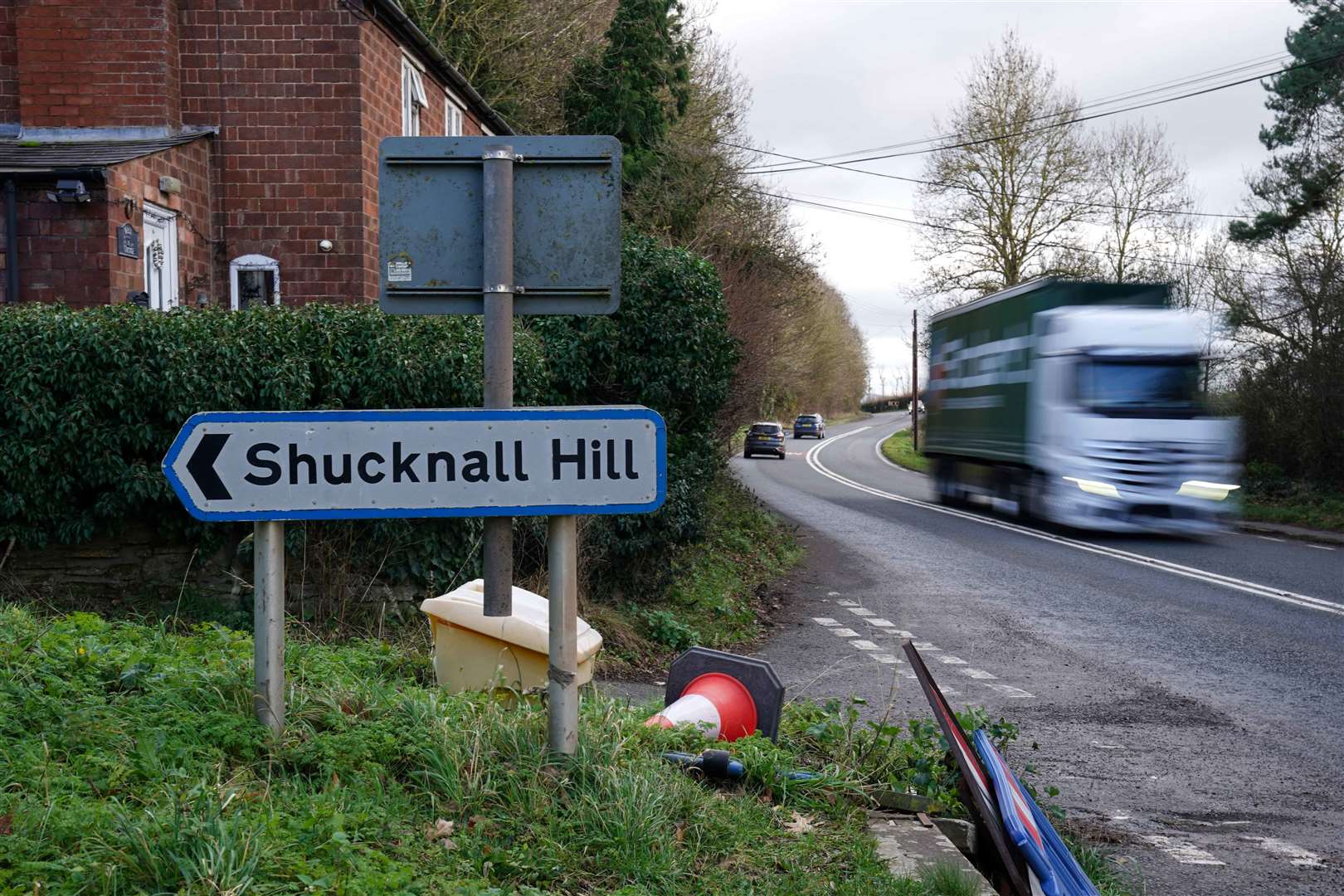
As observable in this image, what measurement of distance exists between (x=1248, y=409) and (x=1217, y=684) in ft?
67.3

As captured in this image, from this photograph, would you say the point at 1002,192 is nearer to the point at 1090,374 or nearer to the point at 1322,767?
the point at 1090,374

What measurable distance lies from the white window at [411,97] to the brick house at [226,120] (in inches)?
45.6

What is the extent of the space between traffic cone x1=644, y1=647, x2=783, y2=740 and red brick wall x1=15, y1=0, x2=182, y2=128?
1455cm

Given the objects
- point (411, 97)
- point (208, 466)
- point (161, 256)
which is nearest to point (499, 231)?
point (208, 466)

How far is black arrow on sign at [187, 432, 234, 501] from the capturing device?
3961mm

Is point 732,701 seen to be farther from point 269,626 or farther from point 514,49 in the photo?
point 514,49

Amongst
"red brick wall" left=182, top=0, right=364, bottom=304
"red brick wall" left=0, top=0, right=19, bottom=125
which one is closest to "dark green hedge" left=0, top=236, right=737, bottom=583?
"red brick wall" left=182, top=0, right=364, bottom=304

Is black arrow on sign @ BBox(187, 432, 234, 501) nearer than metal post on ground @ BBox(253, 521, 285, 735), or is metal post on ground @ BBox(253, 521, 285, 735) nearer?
black arrow on sign @ BBox(187, 432, 234, 501)

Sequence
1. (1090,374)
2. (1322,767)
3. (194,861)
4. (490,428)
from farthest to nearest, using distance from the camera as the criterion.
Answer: (1090,374), (1322,767), (490,428), (194,861)

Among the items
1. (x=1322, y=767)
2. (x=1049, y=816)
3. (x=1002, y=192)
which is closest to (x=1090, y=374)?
(x=1322, y=767)

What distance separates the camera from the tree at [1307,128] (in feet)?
89.1

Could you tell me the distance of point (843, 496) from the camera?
2969 centimetres

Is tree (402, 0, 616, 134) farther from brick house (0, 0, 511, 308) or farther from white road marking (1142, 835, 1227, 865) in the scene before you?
white road marking (1142, 835, 1227, 865)

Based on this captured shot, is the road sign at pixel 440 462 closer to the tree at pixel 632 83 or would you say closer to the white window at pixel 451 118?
the white window at pixel 451 118
